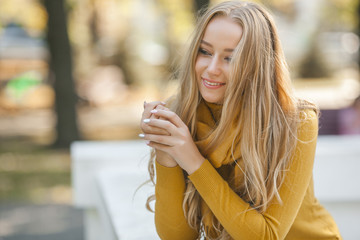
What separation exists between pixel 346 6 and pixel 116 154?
13.4 meters

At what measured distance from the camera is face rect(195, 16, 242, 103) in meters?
1.91

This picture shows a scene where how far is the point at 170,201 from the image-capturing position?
2000 mm

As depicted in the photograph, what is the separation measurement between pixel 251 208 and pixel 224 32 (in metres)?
0.65

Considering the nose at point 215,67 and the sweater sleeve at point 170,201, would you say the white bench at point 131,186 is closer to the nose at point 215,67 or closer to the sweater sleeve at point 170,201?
the sweater sleeve at point 170,201

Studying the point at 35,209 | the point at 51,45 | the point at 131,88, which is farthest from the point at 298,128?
the point at 131,88

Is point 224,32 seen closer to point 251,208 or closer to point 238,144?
point 238,144

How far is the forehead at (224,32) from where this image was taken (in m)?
1.90

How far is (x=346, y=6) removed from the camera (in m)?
15.5

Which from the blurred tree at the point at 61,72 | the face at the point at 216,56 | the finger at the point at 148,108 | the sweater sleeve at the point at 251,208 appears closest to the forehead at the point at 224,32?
the face at the point at 216,56

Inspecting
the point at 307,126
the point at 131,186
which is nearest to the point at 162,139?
the point at 307,126

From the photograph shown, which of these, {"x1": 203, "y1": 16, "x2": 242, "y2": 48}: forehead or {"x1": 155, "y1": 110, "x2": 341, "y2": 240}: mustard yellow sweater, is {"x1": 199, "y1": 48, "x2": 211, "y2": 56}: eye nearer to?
{"x1": 203, "y1": 16, "x2": 242, "y2": 48}: forehead

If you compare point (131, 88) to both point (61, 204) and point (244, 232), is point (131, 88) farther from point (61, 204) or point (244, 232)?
point (244, 232)

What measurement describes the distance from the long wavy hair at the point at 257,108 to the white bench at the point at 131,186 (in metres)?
0.76

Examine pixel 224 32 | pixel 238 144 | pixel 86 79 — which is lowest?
pixel 86 79
